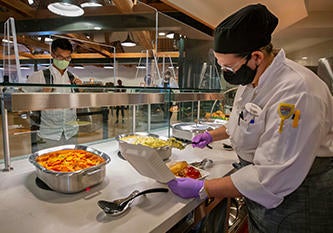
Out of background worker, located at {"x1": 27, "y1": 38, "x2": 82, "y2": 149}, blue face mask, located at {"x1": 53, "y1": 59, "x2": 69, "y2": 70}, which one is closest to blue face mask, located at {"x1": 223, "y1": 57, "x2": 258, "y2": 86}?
background worker, located at {"x1": 27, "y1": 38, "x2": 82, "y2": 149}

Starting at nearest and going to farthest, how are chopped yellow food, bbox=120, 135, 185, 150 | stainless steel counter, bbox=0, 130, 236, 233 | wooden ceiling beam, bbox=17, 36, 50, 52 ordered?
stainless steel counter, bbox=0, 130, 236, 233, chopped yellow food, bbox=120, 135, 185, 150, wooden ceiling beam, bbox=17, 36, 50, 52

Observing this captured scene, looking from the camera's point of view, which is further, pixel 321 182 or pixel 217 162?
pixel 217 162

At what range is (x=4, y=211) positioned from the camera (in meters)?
0.73

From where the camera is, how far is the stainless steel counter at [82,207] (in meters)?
0.67

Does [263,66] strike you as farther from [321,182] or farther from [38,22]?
[38,22]

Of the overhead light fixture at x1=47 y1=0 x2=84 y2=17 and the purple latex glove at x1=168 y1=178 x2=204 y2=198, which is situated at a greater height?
the overhead light fixture at x1=47 y1=0 x2=84 y2=17

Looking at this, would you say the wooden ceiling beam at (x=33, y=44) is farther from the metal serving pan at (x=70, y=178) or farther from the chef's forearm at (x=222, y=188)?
the chef's forearm at (x=222, y=188)

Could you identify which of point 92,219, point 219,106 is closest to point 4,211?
point 92,219

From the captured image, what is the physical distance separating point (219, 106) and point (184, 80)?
76cm

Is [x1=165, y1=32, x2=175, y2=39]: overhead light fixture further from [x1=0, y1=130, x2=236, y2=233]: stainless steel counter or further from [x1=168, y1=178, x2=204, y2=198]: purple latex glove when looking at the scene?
[x1=168, y1=178, x2=204, y2=198]: purple latex glove

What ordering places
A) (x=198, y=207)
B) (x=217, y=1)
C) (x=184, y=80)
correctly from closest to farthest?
(x=198, y=207)
(x=217, y=1)
(x=184, y=80)

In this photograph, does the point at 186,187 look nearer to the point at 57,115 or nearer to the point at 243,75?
the point at 243,75

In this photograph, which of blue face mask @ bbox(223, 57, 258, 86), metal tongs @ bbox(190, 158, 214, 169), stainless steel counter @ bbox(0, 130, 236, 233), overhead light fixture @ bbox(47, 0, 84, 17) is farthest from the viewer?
overhead light fixture @ bbox(47, 0, 84, 17)

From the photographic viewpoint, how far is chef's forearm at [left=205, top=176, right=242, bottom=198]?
0.80m
